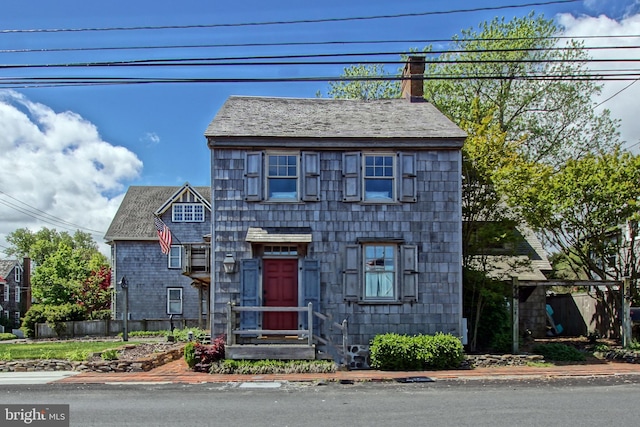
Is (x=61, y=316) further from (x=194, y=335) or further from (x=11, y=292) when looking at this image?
(x=11, y=292)

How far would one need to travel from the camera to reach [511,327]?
1766 cm

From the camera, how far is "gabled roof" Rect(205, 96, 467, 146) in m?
15.3

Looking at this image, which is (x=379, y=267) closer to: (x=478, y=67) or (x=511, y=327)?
(x=511, y=327)

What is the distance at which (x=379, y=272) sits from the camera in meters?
15.4

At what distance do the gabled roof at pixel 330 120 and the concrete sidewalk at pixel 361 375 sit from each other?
5799mm

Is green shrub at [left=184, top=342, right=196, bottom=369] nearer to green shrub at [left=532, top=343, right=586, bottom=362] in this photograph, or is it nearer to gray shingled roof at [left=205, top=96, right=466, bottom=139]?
gray shingled roof at [left=205, top=96, right=466, bottom=139]

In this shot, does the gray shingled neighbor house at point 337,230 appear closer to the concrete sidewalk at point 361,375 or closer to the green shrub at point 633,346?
the concrete sidewalk at point 361,375

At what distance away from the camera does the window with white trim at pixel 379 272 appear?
15328 mm

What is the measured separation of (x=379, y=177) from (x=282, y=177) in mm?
2539

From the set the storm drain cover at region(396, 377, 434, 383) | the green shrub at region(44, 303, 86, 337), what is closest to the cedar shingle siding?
the storm drain cover at region(396, 377, 434, 383)

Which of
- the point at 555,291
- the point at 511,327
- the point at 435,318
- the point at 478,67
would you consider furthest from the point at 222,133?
the point at 555,291

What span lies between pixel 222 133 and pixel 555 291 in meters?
20.1

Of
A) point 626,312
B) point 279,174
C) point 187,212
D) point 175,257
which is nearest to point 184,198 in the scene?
point 187,212

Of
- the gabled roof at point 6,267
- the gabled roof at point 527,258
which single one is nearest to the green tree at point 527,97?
the gabled roof at point 527,258
